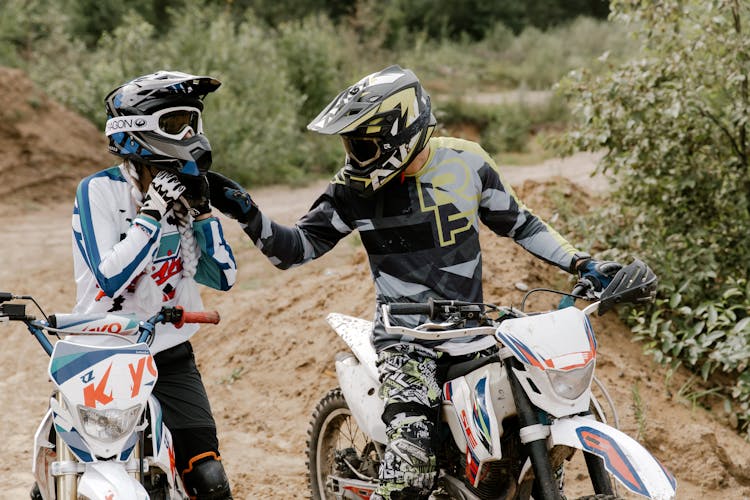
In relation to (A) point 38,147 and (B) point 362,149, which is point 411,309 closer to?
(B) point 362,149

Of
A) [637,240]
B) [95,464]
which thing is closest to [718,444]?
[637,240]

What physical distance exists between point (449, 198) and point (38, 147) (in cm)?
1125

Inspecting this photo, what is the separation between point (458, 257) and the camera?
3.59 meters

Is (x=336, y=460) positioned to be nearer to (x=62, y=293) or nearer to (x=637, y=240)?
(x=637, y=240)

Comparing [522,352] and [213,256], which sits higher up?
[213,256]

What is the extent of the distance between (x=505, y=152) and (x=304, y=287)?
1070cm

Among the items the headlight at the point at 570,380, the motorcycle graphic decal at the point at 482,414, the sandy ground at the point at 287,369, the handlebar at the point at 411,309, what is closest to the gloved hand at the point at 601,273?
the headlight at the point at 570,380

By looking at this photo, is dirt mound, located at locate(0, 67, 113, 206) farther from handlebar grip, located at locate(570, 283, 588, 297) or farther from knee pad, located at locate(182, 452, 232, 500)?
handlebar grip, located at locate(570, 283, 588, 297)

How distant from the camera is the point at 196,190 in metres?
3.40

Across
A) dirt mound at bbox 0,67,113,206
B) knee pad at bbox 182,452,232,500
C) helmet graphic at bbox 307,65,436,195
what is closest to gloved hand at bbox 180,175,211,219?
helmet graphic at bbox 307,65,436,195

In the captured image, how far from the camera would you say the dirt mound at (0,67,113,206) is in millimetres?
12938

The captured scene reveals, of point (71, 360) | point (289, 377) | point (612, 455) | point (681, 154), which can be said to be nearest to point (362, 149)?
point (71, 360)

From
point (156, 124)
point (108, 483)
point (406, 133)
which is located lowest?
point (108, 483)

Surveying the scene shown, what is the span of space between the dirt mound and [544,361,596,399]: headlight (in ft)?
37.1
